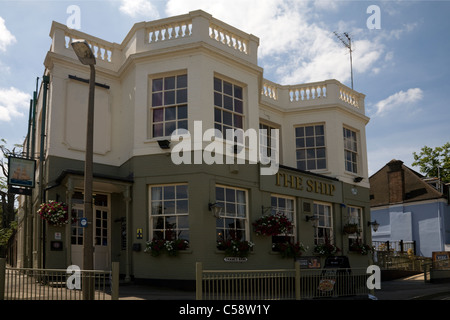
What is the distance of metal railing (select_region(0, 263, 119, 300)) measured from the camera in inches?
364

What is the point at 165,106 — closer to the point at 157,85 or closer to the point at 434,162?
the point at 157,85

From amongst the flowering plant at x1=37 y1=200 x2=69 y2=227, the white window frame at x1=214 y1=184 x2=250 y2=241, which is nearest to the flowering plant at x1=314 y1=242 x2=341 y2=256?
the white window frame at x1=214 y1=184 x2=250 y2=241

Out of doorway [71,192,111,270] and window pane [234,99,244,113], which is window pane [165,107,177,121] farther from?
doorway [71,192,111,270]

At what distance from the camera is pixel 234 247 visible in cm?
1504

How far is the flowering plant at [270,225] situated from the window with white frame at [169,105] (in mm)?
4036

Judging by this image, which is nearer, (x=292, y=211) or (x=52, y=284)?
(x=52, y=284)

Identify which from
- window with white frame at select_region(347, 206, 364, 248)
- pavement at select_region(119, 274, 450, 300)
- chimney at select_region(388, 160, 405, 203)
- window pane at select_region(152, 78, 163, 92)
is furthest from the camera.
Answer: chimney at select_region(388, 160, 405, 203)

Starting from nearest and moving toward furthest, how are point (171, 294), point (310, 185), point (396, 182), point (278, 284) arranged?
point (278, 284)
point (171, 294)
point (310, 185)
point (396, 182)

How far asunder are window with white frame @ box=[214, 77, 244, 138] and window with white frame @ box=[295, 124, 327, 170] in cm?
546

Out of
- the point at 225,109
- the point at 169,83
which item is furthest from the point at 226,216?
the point at 169,83

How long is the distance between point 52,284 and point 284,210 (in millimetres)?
10388

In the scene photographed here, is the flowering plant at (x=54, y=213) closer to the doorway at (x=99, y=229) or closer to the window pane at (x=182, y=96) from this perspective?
the doorway at (x=99, y=229)
